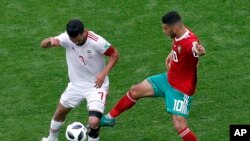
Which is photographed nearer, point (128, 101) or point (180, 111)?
point (180, 111)

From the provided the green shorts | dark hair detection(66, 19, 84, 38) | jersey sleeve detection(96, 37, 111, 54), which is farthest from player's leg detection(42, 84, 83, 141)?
the green shorts

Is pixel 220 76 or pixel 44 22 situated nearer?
pixel 220 76

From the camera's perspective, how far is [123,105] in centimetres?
1162

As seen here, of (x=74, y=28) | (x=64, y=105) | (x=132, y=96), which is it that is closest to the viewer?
(x=74, y=28)

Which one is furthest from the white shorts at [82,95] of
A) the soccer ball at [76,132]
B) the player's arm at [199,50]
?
the player's arm at [199,50]

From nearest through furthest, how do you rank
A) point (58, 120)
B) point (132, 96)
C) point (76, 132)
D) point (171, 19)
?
point (171, 19) → point (76, 132) → point (58, 120) → point (132, 96)

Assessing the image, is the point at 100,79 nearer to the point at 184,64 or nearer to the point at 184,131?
the point at 184,64

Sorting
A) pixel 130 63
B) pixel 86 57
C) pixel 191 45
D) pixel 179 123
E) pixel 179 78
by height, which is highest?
pixel 191 45

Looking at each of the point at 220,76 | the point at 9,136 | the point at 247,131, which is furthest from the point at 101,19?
the point at 247,131

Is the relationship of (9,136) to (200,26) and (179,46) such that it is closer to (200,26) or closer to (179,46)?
(179,46)

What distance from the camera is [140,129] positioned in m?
12.0

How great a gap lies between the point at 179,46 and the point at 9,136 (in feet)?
10.2

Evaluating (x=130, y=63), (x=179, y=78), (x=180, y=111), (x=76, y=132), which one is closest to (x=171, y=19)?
(x=179, y=78)

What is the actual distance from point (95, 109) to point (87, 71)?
1.93ft
